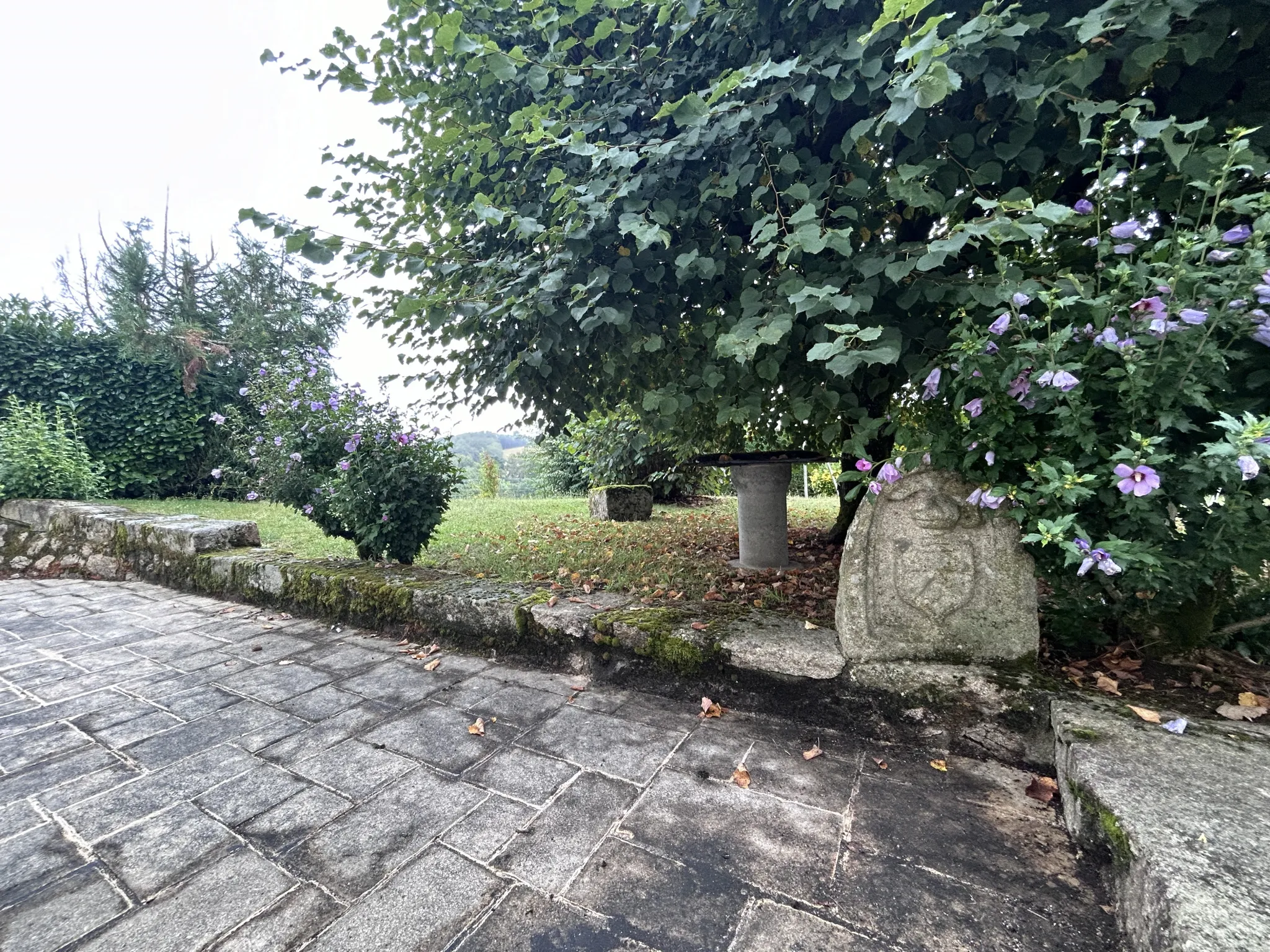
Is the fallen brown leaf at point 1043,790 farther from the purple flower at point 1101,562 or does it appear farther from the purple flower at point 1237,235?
the purple flower at point 1237,235

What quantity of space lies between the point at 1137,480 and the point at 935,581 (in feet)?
2.19

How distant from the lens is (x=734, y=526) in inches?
255

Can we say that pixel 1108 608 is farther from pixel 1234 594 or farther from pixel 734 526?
pixel 734 526

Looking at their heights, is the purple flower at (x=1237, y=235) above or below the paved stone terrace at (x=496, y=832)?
above

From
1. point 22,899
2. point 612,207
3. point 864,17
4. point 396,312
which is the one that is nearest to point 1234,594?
point 864,17

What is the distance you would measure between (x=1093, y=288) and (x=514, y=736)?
253cm

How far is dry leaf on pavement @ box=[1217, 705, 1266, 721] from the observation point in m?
1.58

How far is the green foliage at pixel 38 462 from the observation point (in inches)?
240

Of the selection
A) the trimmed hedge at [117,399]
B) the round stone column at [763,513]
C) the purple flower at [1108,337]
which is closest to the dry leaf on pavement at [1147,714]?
the purple flower at [1108,337]

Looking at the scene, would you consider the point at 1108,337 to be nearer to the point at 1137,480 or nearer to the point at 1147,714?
the point at 1137,480

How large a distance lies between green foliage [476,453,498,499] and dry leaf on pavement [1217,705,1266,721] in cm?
1237

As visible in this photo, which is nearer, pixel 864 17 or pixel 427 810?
pixel 427 810

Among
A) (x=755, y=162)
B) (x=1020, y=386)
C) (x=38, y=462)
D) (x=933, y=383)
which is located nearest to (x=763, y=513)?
(x=933, y=383)

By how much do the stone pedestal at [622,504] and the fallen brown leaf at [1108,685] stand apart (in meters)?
5.75
